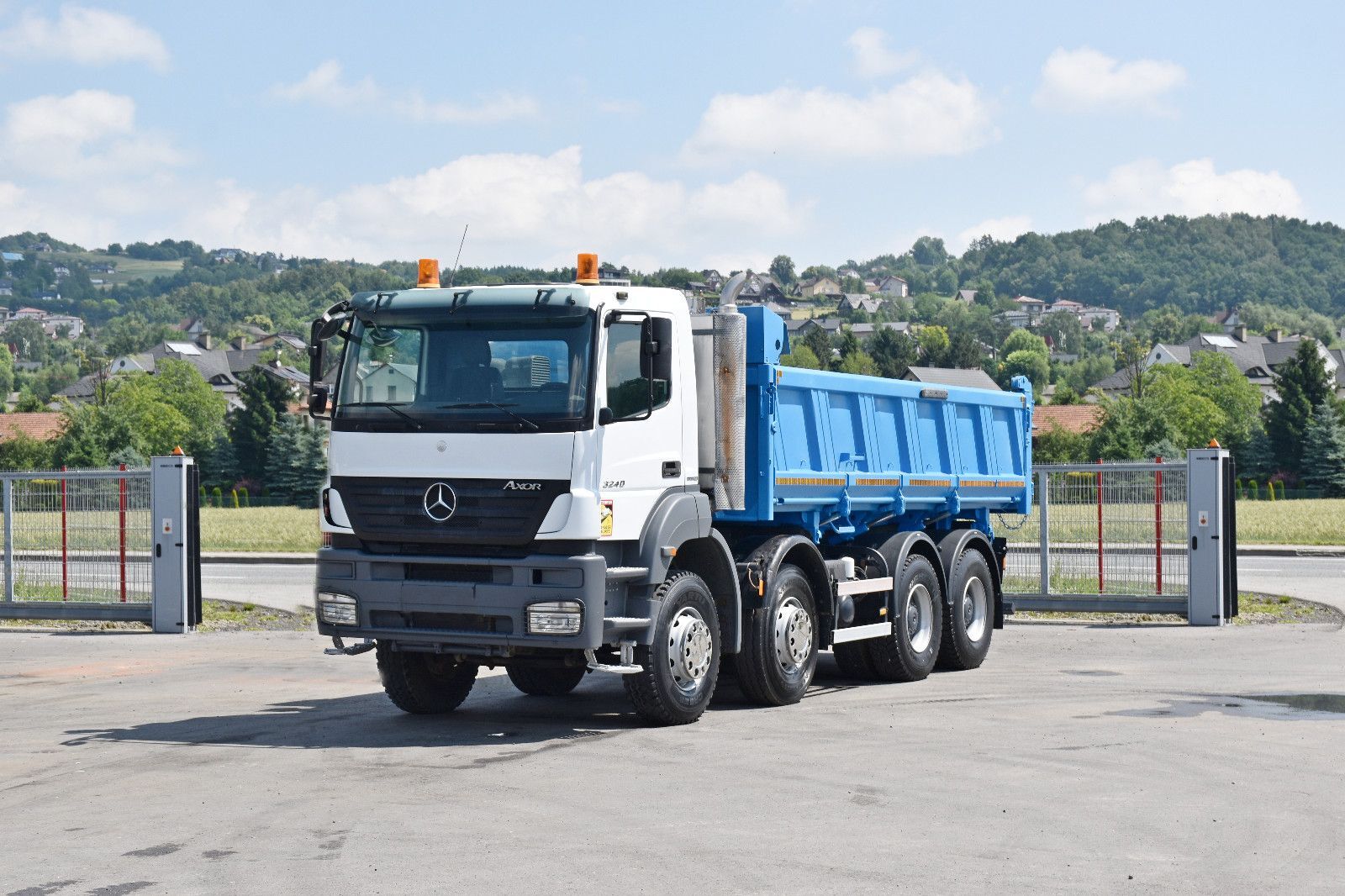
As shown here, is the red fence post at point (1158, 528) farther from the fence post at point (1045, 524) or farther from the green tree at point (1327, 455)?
the green tree at point (1327, 455)

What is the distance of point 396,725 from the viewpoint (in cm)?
1184

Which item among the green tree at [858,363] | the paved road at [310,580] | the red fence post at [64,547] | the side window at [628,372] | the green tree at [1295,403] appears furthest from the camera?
the green tree at [858,363]

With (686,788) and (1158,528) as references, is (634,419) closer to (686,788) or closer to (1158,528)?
(686,788)

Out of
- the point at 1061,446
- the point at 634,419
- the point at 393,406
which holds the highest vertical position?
the point at 1061,446

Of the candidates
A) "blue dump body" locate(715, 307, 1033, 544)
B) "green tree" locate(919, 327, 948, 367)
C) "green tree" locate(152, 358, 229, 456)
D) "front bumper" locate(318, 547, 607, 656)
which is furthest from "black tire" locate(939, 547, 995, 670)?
"green tree" locate(919, 327, 948, 367)

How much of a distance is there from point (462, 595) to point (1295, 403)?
246ft

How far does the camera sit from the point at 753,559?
1230 cm

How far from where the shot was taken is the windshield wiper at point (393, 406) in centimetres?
1102

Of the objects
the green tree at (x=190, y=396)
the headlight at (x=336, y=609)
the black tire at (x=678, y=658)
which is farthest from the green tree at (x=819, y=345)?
the headlight at (x=336, y=609)

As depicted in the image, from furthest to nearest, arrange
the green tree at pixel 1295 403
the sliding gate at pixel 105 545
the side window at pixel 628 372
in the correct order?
the green tree at pixel 1295 403 < the sliding gate at pixel 105 545 < the side window at pixel 628 372

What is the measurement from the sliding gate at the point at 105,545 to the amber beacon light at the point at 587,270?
352 inches

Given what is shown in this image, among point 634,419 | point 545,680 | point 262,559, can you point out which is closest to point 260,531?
point 262,559

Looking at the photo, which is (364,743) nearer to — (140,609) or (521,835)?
(521,835)

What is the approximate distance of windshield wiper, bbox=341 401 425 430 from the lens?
36.1ft
